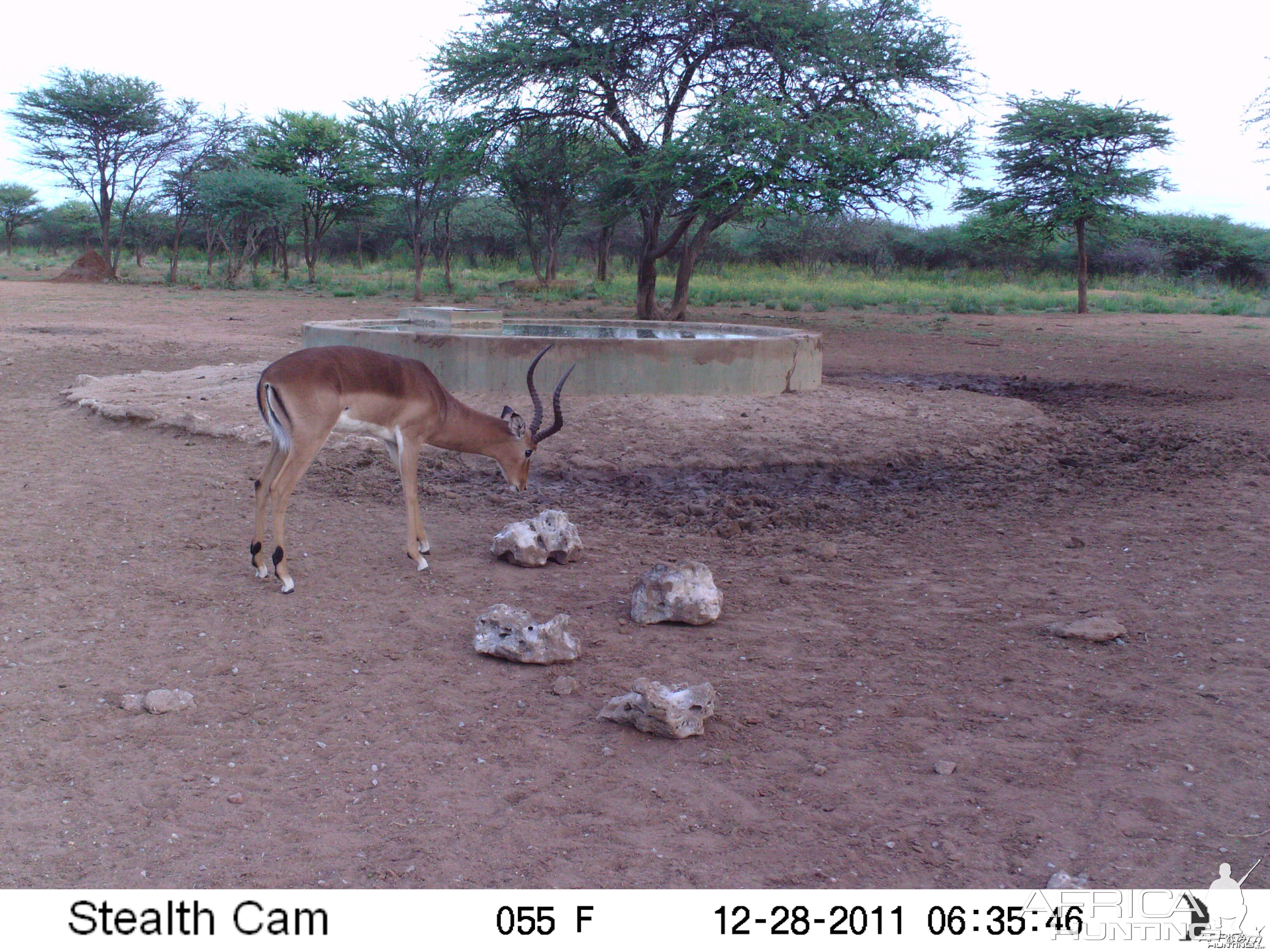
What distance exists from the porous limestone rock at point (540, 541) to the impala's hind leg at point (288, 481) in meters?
1.14

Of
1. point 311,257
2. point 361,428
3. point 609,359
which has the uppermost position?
point 311,257

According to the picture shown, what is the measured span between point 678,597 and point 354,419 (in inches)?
77.5

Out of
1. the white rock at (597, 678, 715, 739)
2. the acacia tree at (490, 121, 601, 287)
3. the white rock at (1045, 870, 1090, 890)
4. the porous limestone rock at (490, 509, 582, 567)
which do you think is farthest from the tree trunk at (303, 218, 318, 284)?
the white rock at (1045, 870, 1090, 890)

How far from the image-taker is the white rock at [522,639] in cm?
429

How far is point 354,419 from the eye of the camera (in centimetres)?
535

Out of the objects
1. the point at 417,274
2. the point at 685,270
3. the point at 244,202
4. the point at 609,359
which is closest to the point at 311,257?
the point at 244,202

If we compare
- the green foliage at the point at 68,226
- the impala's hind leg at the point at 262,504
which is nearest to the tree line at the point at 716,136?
the impala's hind leg at the point at 262,504

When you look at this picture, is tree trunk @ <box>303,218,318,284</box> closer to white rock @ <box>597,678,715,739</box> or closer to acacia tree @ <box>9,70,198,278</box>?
acacia tree @ <box>9,70,198,278</box>

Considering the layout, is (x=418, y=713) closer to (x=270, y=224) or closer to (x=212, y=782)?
(x=212, y=782)

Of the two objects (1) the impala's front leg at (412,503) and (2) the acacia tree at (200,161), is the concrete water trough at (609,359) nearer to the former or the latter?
(1) the impala's front leg at (412,503)

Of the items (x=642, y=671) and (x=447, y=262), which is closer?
(x=642, y=671)

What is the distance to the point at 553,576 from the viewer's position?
556 centimetres

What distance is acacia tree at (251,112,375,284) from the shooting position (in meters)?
36.6

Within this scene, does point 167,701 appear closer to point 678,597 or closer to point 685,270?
point 678,597
